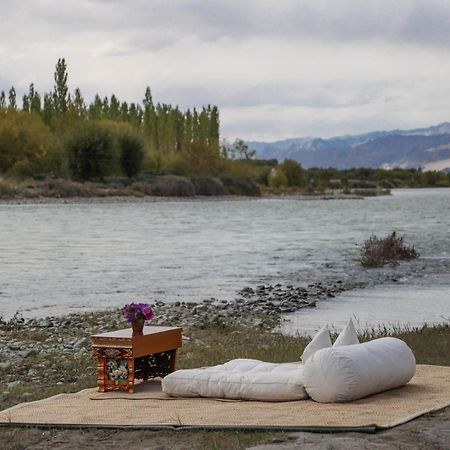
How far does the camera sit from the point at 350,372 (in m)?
8.80

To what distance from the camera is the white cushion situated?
30.1 feet

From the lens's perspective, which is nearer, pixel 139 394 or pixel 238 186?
pixel 139 394

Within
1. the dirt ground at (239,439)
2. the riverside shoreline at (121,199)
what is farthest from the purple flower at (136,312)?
the riverside shoreline at (121,199)

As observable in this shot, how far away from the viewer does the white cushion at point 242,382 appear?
9.18 m

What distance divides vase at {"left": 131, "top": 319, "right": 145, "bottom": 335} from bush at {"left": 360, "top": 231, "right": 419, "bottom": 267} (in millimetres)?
22554

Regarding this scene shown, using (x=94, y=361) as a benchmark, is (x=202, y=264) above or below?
below

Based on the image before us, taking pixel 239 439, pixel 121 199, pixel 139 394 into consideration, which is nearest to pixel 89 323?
pixel 139 394

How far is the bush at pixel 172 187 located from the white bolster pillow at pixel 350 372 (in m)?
107

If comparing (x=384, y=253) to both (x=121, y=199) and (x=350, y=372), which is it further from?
(x=121, y=199)

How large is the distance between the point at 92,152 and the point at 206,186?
24172 mm

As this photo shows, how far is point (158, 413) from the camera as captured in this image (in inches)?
350

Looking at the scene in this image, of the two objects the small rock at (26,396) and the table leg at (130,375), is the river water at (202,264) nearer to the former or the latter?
the small rock at (26,396)

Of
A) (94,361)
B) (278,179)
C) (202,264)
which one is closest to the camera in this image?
(94,361)

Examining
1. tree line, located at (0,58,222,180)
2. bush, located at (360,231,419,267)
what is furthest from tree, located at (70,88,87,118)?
bush, located at (360,231,419,267)
